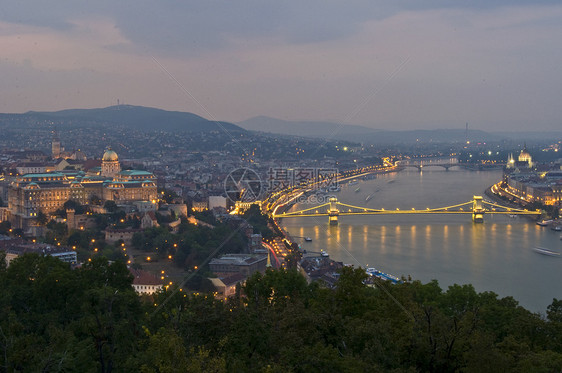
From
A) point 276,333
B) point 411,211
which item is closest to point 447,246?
point 411,211

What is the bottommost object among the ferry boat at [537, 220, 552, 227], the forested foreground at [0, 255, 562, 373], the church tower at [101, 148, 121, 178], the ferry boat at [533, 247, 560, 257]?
the ferry boat at [533, 247, 560, 257]

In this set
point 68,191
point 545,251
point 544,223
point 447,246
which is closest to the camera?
point 545,251

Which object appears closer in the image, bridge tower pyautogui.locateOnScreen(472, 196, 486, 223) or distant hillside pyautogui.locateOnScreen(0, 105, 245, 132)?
bridge tower pyautogui.locateOnScreen(472, 196, 486, 223)

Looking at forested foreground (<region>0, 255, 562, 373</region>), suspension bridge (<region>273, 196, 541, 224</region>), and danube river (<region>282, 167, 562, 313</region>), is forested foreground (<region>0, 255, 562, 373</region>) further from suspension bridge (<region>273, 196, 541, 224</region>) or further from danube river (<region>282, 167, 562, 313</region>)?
suspension bridge (<region>273, 196, 541, 224</region>)

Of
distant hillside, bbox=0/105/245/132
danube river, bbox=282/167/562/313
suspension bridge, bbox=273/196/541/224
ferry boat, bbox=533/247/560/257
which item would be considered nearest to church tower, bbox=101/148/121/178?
suspension bridge, bbox=273/196/541/224

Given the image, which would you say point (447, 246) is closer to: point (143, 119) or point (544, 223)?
point (544, 223)

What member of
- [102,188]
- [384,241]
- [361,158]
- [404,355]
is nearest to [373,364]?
[404,355]

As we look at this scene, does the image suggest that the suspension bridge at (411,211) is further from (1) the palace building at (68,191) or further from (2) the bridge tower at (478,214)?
(1) the palace building at (68,191)
